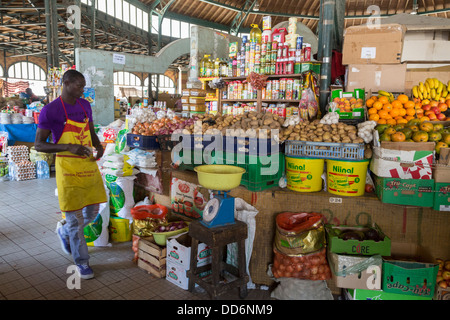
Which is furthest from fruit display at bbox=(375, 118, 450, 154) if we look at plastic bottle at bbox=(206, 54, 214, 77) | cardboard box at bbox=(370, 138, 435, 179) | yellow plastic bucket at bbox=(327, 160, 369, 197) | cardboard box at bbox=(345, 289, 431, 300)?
plastic bottle at bbox=(206, 54, 214, 77)

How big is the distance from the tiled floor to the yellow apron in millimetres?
681

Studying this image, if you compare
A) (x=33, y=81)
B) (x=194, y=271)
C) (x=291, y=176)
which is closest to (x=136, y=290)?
(x=194, y=271)

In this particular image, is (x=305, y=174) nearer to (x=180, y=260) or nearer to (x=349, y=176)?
(x=349, y=176)

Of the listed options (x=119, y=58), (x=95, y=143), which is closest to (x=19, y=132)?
(x=119, y=58)

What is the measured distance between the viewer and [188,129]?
12.1ft

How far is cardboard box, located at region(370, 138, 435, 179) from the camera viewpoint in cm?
265

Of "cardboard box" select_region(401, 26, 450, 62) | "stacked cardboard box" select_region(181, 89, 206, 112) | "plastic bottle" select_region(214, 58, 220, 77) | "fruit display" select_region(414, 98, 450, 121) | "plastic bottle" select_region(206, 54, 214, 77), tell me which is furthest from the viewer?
"stacked cardboard box" select_region(181, 89, 206, 112)

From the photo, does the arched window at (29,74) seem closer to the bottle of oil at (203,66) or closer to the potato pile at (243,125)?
the bottle of oil at (203,66)

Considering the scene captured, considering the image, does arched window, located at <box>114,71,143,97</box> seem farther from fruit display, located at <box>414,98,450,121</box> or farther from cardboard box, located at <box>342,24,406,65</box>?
fruit display, located at <box>414,98,450,121</box>

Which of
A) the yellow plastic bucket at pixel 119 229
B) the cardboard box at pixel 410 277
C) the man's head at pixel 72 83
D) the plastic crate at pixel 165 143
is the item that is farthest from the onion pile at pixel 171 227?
the cardboard box at pixel 410 277

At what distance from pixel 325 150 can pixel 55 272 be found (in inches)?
105

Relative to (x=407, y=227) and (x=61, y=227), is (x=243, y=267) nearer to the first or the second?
(x=407, y=227)

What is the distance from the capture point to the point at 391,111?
329 centimetres

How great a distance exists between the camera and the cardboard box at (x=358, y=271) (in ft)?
8.19
